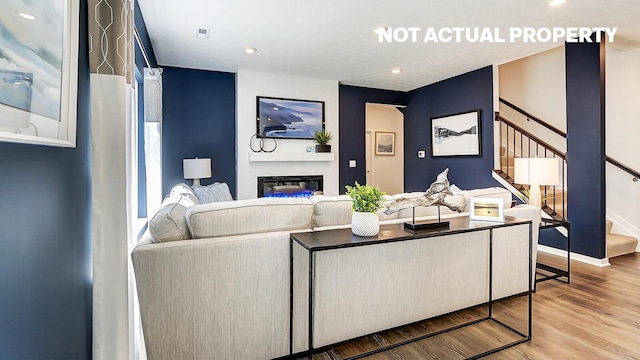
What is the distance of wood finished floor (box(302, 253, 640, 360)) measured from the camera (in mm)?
1921

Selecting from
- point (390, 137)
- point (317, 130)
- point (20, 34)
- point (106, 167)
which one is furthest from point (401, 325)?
point (390, 137)

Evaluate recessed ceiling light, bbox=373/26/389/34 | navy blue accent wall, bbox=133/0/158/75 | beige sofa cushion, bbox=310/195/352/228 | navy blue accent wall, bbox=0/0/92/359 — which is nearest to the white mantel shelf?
navy blue accent wall, bbox=133/0/158/75

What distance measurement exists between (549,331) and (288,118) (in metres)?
4.32

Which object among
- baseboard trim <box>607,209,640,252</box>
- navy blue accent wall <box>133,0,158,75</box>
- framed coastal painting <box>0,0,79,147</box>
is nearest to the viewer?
framed coastal painting <box>0,0,79,147</box>

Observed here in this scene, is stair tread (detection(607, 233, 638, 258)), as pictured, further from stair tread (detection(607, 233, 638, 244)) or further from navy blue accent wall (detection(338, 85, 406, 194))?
navy blue accent wall (detection(338, 85, 406, 194))

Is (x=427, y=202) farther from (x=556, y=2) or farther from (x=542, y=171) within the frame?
(x=556, y=2)

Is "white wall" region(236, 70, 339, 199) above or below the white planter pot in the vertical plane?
above

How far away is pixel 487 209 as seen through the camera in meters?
2.20

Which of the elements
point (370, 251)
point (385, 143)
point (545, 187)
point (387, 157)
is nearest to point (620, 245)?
point (545, 187)

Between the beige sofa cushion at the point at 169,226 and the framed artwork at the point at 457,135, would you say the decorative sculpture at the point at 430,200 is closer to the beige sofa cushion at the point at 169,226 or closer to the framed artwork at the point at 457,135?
the beige sofa cushion at the point at 169,226

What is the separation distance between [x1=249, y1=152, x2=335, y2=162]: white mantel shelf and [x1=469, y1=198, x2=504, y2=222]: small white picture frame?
132 inches

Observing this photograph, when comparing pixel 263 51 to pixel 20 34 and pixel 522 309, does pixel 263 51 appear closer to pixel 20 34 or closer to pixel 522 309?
pixel 20 34

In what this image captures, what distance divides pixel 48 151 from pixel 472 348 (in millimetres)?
2381

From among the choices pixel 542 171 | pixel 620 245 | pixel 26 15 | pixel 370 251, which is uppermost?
pixel 26 15
